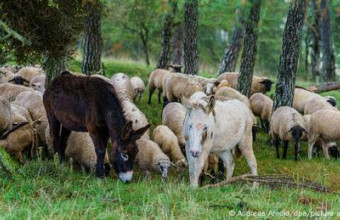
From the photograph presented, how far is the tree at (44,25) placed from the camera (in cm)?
810

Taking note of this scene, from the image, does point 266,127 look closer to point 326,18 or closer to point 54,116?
point 54,116

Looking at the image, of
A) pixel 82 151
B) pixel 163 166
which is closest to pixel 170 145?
pixel 163 166

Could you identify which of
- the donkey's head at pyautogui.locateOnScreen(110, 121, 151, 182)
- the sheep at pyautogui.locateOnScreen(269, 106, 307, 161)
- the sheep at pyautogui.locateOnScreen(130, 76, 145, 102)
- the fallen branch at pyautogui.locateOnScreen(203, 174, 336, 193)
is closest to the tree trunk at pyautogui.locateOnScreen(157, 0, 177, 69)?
the sheep at pyautogui.locateOnScreen(130, 76, 145, 102)

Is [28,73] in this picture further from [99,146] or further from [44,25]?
[99,146]

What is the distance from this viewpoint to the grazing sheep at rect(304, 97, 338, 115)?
1535cm

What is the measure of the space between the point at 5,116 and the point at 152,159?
3.30m

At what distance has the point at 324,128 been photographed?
518 inches

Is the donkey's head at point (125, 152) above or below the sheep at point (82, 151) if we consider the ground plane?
above

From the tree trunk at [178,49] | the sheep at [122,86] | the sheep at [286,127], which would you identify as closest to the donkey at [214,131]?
the sheep at [286,127]

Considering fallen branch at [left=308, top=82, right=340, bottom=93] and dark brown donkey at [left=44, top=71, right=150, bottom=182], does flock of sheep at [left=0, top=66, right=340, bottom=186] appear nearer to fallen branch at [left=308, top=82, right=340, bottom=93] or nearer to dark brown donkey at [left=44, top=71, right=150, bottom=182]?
dark brown donkey at [left=44, top=71, right=150, bottom=182]

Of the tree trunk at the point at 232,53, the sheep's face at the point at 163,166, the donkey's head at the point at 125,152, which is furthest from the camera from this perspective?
the tree trunk at the point at 232,53

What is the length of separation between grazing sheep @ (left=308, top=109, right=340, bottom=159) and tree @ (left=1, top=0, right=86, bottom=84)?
6970 mm

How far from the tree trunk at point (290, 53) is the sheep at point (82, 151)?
19.8 ft

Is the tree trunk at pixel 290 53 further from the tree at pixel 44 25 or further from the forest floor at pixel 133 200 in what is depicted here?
the tree at pixel 44 25
